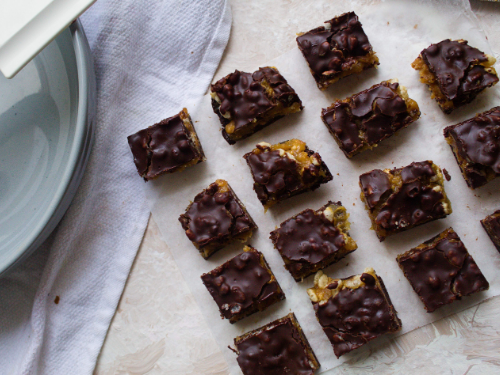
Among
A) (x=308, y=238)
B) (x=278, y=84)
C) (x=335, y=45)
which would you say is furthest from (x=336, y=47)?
(x=308, y=238)

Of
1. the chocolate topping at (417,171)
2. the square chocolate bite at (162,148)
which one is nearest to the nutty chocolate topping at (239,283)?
the square chocolate bite at (162,148)

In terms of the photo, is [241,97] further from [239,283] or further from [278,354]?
[278,354]

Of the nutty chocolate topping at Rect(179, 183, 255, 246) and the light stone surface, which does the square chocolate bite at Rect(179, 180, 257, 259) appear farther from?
the light stone surface

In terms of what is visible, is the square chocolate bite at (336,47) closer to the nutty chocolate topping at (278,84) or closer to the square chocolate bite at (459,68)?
the nutty chocolate topping at (278,84)

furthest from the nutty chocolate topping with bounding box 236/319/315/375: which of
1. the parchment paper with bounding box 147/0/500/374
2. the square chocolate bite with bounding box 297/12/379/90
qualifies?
the square chocolate bite with bounding box 297/12/379/90

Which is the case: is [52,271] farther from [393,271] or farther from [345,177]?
[393,271]

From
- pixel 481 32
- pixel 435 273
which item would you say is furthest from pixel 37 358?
pixel 481 32

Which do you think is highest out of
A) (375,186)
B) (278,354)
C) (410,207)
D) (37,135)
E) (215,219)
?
(37,135)
